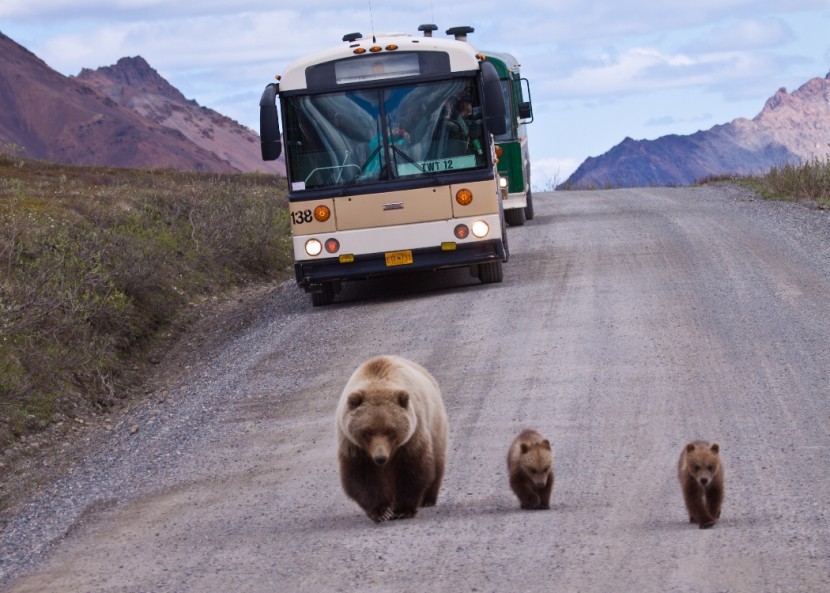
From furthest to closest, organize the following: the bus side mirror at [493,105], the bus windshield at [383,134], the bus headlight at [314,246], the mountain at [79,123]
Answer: the mountain at [79,123], the bus headlight at [314,246], the bus windshield at [383,134], the bus side mirror at [493,105]

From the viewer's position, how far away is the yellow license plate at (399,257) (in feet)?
57.1

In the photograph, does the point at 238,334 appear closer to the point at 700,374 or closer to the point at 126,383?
the point at 126,383

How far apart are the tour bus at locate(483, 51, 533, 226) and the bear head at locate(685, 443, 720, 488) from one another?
1797cm

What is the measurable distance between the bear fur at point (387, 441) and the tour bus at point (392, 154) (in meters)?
9.16

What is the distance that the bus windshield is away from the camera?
17250 mm

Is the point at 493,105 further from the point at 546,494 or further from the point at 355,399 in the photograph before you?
the point at 355,399

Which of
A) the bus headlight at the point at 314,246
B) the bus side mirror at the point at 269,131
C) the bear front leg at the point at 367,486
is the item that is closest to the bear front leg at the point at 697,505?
the bear front leg at the point at 367,486

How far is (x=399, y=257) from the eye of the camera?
1742 centimetres

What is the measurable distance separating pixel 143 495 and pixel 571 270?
32.9 ft

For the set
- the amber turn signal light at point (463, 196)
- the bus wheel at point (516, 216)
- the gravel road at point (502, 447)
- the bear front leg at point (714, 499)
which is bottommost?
the gravel road at point (502, 447)

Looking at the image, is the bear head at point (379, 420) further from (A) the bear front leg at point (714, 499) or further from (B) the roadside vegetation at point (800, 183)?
(B) the roadside vegetation at point (800, 183)

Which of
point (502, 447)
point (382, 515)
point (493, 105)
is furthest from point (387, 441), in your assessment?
point (493, 105)

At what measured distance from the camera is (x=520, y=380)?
12.1m

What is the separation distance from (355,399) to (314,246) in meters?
10.1
